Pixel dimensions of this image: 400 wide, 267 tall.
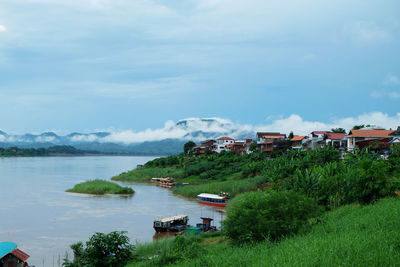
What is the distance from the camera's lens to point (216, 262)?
9742mm

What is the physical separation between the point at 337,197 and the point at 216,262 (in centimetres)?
1730

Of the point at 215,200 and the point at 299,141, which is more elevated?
the point at 299,141

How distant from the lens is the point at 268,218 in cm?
1358

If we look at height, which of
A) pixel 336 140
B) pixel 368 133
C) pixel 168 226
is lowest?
pixel 168 226

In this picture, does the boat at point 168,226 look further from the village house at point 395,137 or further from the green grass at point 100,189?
the village house at point 395,137

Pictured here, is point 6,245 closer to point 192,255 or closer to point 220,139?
point 192,255

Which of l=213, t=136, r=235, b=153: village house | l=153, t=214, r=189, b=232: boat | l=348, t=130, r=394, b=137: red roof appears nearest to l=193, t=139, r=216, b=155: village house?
l=213, t=136, r=235, b=153: village house

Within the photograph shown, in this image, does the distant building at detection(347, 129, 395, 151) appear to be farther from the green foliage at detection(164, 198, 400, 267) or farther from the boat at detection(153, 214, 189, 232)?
the green foliage at detection(164, 198, 400, 267)

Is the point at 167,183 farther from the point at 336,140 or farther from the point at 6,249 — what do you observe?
the point at 6,249

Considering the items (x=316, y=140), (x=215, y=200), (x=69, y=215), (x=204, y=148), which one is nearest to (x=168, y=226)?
(x=69, y=215)

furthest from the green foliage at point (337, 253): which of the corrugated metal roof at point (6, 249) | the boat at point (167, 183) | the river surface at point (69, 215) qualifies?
the boat at point (167, 183)

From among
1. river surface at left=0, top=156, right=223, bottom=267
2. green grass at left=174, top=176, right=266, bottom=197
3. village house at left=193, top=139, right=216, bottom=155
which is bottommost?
river surface at left=0, top=156, right=223, bottom=267

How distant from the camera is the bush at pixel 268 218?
13352mm

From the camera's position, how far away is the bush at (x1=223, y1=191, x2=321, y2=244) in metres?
13.4
